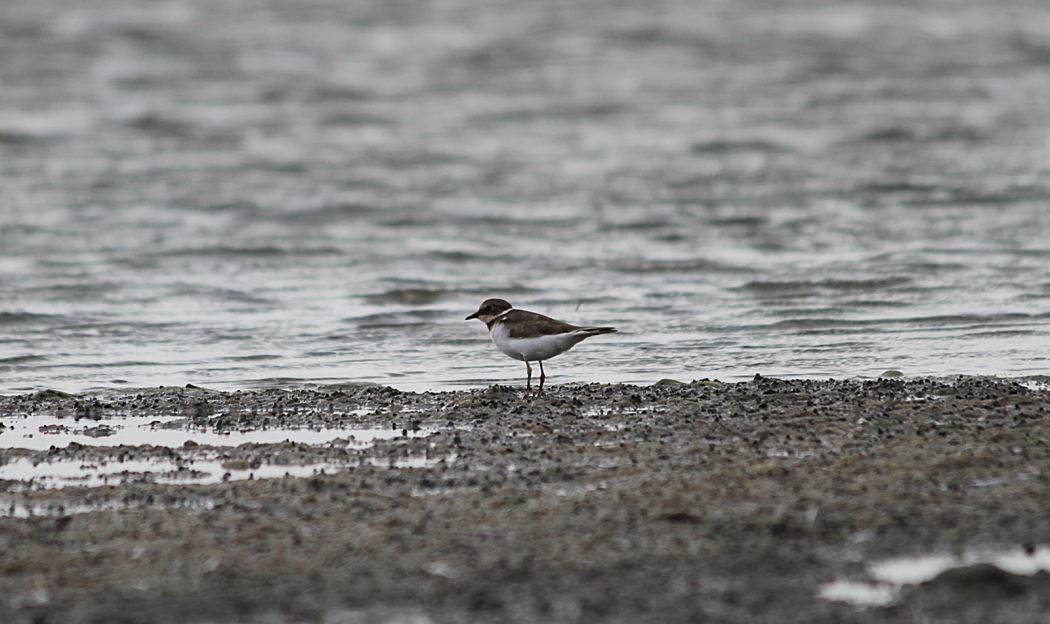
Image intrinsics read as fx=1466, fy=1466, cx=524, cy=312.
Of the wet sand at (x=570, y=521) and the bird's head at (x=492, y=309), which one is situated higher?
the bird's head at (x=492, y=309)

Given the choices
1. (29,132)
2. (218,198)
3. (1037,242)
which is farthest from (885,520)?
(29,132)

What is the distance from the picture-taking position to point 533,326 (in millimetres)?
8227

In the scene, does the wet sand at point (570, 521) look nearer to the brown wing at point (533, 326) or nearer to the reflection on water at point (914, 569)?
the reflection on water at point (914, 569)

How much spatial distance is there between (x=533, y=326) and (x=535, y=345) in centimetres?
11

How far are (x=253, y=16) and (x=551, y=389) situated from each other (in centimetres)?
2424

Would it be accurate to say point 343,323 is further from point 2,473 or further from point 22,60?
→ point 22,60

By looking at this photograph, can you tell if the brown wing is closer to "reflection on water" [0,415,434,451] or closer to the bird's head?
the bird's head

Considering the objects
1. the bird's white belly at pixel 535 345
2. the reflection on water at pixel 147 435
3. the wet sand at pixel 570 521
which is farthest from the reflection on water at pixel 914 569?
the bird's white belly at pixel 535 345

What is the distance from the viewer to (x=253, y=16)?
31.0m

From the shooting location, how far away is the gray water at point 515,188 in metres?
10.4

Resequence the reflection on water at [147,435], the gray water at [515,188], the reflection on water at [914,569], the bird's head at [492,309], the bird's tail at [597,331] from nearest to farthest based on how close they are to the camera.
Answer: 1. the reflection on water at [914,569]
2. the reflection on water at [147,435]
3. the bird's tail at [597,331]
4. the bird's head at [492,309]
5. the gray water at [515,188]

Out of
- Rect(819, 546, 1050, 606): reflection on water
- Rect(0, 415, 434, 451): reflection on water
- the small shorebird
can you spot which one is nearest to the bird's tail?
the small shorebird

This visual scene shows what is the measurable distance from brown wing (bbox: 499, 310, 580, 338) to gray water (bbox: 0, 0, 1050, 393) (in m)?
0.76

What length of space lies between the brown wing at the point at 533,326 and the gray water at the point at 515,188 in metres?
0.76
